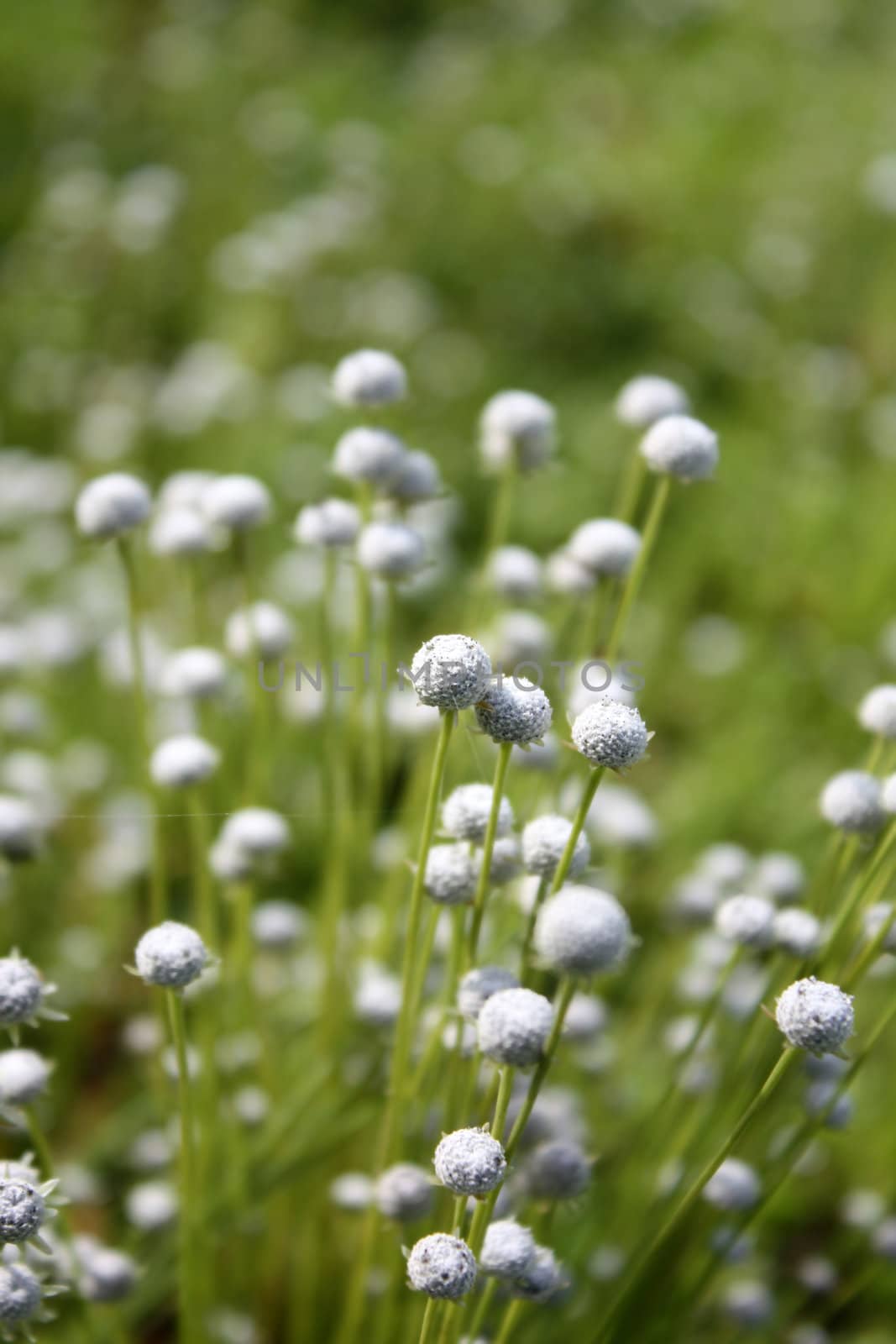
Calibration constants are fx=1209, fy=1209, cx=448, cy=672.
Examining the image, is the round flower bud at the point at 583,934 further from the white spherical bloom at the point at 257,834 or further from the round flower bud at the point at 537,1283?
the white spherical bloom at the point at 257,834

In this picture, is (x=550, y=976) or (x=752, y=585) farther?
(x=752, y=585)

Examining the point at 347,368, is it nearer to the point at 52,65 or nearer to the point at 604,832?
A: the point at 604,832

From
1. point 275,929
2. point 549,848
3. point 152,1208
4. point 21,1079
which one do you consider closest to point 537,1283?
point 549,848

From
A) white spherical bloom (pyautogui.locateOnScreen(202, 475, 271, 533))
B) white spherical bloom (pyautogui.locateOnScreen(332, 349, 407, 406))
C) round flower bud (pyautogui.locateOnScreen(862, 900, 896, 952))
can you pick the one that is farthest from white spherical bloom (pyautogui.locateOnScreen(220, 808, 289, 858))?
round flower bud (pyautogui.locateOnScreen(862, 900, 896, 952))

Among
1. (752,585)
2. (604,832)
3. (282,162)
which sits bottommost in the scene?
(604,832)

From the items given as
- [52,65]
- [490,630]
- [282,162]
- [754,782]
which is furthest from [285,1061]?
[52,65]

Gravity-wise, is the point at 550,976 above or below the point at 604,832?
below

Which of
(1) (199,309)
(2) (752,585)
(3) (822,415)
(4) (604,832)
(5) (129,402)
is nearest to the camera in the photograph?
(4) (604,832)
